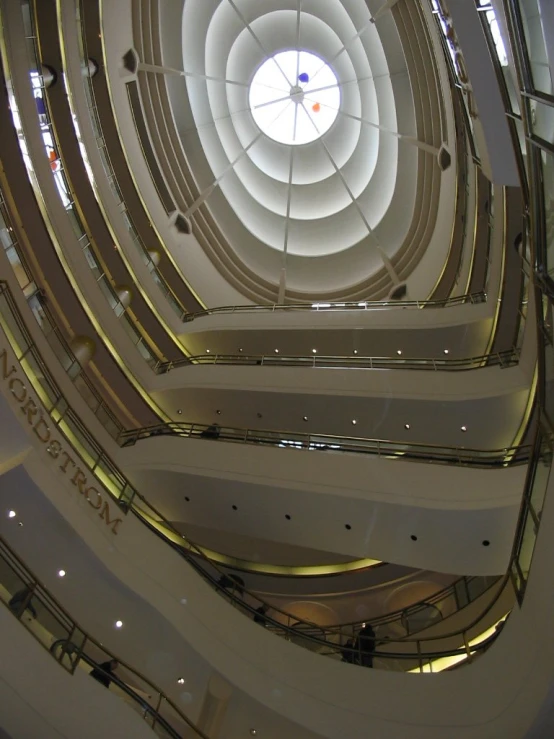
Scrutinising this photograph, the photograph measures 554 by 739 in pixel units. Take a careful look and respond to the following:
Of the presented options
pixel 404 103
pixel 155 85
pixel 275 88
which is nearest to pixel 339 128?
pixel 275 88

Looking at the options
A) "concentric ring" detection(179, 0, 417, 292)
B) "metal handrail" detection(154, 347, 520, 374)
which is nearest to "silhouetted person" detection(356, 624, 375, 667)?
"metal handrail" detection(154, 347, 520, 374)

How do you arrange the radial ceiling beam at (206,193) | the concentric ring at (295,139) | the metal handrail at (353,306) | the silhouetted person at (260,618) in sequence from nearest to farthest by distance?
the silhouetted person at (260,618) → the metal handrail at (353,306) → the radial ceiling beam at (206,193) → the concentric ring at (295,139)

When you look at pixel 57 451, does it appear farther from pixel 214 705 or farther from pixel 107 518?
pixel 214 705

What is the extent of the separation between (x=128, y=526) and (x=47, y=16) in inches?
474

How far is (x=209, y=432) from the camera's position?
36.6 ft

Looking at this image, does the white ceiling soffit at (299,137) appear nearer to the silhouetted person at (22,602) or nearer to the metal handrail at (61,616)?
the metal handrail at (61,616)

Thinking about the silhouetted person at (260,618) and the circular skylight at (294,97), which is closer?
the silhouetted person at (260,618)

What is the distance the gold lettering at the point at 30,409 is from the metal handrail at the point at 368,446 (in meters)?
3.35

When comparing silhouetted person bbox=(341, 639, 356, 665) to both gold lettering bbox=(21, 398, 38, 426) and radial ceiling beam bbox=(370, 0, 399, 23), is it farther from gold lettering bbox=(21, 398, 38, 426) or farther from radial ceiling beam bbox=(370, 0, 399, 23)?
radial ceiling beam bbox=(370, 0, 399, 23)

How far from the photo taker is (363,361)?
12633 millimetres

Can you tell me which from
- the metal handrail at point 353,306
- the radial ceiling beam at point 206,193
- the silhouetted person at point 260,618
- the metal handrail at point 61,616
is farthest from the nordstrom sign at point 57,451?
the radial ceiling beam at point 206,193

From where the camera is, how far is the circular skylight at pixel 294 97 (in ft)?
73.3

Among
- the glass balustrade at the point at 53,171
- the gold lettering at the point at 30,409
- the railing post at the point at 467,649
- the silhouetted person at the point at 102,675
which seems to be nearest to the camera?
the silhouetted person at the point at 102,675

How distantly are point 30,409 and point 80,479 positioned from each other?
1.31 meters
